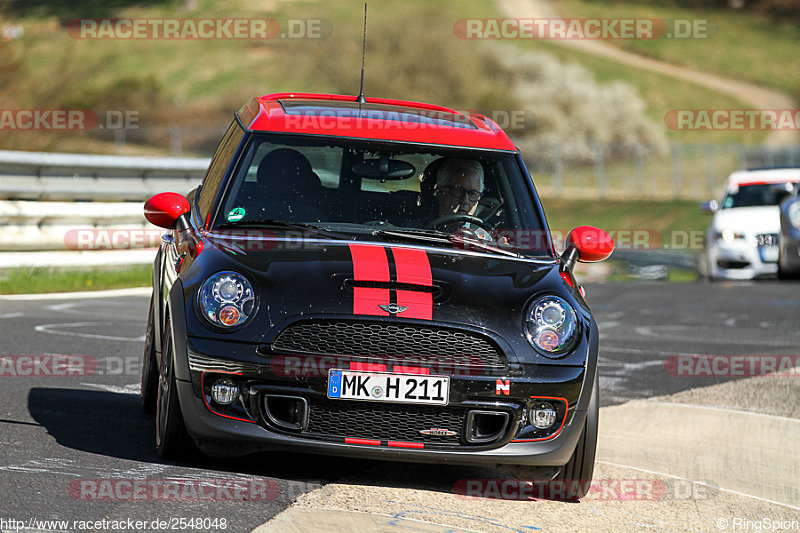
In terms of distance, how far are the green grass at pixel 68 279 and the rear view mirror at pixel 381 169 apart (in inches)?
268

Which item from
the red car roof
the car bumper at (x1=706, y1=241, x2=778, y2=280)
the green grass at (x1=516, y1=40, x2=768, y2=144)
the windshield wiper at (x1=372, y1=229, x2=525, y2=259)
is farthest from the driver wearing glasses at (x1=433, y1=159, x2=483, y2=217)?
the green grass at (x1=516, y1=40, x2=768, y2=144)

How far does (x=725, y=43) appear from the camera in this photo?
81688 mm

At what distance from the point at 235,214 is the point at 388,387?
1.35 m

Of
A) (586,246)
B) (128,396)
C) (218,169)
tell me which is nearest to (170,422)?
(218,169)

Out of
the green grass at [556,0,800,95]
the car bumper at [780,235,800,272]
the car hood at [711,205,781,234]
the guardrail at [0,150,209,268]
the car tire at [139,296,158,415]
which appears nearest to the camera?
the car tire at [139,296,158,415]

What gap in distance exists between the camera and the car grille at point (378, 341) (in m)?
5.32

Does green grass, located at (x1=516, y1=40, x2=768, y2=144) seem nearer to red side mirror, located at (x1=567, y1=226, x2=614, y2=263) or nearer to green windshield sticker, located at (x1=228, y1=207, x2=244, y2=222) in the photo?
red side mirror, located at (x1=567, y1=226, x2=614, y2=263)

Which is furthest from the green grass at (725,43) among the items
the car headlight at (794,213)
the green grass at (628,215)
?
the car headlight at (794,213)

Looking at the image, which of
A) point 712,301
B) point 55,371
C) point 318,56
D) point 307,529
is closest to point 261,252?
point 307,529

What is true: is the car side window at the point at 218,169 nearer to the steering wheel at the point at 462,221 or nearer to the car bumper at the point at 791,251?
the steering wheel at the point at 462,221

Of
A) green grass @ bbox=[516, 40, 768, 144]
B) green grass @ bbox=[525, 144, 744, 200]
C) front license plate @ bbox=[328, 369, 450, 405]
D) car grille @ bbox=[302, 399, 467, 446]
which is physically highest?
green grass @ bbox=[516, 40, 768, 144]

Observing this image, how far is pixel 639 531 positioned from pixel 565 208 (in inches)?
1397

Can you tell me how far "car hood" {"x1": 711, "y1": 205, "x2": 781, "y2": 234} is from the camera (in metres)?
19.0

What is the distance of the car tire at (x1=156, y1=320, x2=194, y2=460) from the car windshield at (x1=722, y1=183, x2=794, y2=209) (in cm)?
1508
